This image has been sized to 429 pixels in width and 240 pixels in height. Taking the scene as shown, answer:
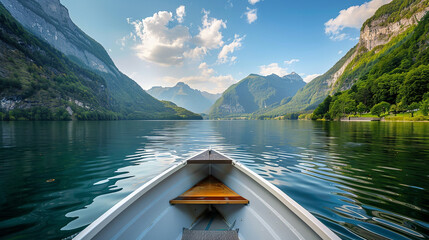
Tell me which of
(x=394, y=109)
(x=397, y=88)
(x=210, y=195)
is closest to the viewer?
(x=210, y=195)

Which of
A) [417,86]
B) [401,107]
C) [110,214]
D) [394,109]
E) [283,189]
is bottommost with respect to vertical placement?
[283,189]

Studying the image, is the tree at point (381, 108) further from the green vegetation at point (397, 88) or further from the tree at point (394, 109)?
the tree at point (394, 109)

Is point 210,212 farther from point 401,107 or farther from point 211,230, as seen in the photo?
point 401,107

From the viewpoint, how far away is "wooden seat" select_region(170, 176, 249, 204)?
13.9 ft

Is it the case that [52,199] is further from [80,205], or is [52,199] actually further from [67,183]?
[67,183]

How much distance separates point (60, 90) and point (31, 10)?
146606mm

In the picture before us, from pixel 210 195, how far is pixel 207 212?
0.51 meters

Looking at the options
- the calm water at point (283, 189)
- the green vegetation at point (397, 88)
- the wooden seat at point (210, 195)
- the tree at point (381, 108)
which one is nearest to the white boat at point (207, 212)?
the wooden seat at point (210, 195)

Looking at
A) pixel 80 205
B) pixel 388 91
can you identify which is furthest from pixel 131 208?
pixel 388 91

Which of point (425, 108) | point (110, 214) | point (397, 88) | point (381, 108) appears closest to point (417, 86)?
point (397, 88)

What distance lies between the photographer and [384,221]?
440cm

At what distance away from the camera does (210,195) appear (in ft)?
15.8

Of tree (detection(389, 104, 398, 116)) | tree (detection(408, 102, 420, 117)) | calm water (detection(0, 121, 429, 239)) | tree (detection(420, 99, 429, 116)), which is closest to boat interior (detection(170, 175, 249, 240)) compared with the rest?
calm water (detection(0, 121, 429, 239))

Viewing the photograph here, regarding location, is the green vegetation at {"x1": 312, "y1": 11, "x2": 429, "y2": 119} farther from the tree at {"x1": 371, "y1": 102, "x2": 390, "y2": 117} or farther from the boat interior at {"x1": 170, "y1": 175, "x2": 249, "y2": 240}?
the boat interior at {"x1": 170, "y1": 175, "x2": 249, "y2": 240}
